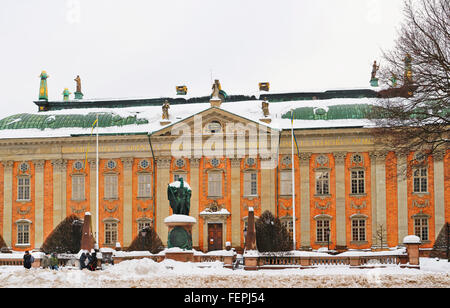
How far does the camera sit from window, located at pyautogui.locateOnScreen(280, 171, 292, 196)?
55438 mm

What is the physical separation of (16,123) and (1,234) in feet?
26.0

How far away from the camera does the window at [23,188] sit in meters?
57.4

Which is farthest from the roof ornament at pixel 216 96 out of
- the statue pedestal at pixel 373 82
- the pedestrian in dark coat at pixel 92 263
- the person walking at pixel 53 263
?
the pedestrian in dark coat at pixel 92 263

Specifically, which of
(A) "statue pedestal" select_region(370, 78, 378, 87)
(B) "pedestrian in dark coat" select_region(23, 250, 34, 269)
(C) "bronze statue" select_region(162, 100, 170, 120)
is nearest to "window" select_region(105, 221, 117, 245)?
(C) "bronze statue" select_region(162, 100, 170, 120)

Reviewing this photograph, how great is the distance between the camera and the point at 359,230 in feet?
179

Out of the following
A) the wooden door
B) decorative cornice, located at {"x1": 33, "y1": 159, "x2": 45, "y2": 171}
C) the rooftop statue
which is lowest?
the wooden door

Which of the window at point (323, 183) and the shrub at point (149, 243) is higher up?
the window at point (323, 183)

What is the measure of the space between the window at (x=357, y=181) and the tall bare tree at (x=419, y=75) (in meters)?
19.4

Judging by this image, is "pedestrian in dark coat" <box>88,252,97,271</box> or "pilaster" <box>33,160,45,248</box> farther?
"pilaster" <box>33,160,45,248</box>

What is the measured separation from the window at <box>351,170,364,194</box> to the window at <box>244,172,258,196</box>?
6.46m

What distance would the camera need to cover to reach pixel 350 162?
54.9 meters

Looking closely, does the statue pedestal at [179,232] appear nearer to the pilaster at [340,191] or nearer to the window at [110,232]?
the pilaster at [340,191]

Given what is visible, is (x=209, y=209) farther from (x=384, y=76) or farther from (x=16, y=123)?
(x=384, y=76)

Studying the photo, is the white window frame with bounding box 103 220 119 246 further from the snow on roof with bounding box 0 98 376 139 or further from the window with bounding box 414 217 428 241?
the window with bounding box 414 217 428 241
